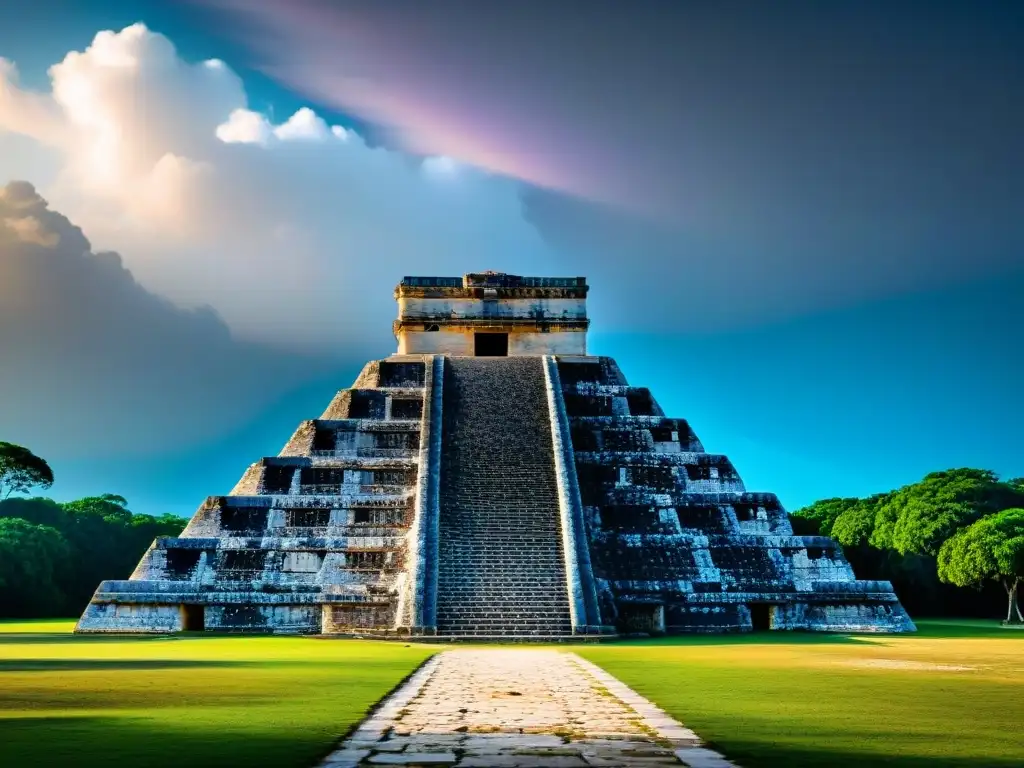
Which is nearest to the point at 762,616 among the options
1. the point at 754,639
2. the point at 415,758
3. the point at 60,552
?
the point at 754,639

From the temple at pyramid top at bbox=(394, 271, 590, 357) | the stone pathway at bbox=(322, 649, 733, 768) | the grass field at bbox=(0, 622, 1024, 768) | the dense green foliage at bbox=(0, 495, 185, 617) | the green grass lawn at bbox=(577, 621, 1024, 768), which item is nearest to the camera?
the stone pathway at bbox=(322, 649, 733, 768)

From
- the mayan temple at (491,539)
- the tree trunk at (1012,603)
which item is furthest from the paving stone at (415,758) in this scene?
the tree trunk at (1012,603)

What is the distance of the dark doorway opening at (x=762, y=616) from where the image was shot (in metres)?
19.4

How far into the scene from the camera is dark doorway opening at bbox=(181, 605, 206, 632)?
18922 mm

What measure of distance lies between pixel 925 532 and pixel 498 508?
16.9 metres

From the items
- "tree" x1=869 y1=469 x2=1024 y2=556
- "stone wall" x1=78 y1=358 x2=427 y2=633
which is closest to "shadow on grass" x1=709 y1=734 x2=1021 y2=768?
"stone wall" x1=78 y1=358 x2=427 y2=633

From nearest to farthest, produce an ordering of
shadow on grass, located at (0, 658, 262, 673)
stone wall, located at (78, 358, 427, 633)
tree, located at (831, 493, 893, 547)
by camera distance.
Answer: shadow on grass, located at (0, 658, 262, 673)
stone wall, located at (78, 358, 427, 633)
tree, located at (831, 493, 893, 547)

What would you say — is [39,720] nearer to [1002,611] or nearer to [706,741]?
[706,741]

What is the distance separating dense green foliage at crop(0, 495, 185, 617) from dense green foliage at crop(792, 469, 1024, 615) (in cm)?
2387

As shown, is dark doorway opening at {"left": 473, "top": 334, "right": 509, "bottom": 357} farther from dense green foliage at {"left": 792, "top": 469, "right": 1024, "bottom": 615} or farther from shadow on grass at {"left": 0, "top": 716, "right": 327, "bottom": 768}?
shadow on grass at {"left": 0, "top": 716, "right": 327, "bottom": 768}

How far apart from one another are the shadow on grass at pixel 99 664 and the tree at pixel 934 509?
25.0 metres

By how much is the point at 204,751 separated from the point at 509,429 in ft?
57.9

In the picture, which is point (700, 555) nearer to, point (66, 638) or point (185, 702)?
point (66, 638)

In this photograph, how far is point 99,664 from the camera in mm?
11695
